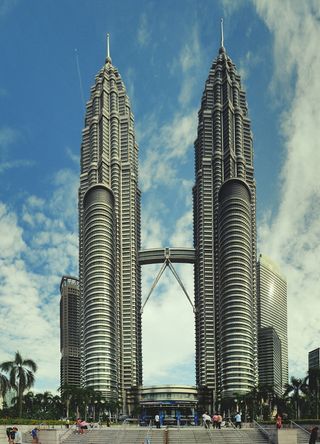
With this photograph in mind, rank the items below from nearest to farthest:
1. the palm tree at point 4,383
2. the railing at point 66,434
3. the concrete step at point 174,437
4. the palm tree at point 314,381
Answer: the concrete step at point 174,437 < the railing at point 66,434 < the palm tree at point 4,383 < the palm tree at point 314,381

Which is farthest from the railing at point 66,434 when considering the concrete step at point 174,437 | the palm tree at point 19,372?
the palm tree at point 19,372

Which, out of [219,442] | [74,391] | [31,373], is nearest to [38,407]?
[74,391]

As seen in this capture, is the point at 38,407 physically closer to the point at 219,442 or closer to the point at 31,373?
the point at 31,373

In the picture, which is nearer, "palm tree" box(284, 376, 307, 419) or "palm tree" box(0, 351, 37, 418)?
"palm tree" box(0, 351, 37, 418)

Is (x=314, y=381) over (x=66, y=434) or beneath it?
over

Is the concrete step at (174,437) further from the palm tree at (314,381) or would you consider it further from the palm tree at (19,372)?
the palm tree at (314,381)

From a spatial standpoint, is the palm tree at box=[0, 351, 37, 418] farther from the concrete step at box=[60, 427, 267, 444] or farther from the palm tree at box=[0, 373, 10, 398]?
the concrete step at box=[60, 427, 267, 444]

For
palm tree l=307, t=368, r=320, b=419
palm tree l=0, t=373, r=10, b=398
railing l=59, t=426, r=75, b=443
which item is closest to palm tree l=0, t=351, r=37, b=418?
palm tree l=0, t=373, r=10, b=398

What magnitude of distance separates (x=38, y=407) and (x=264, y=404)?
193ft

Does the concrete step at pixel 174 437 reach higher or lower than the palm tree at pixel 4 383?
lower

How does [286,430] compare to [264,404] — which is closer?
[286,430]

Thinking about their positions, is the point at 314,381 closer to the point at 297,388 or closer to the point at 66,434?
the point at 297,388

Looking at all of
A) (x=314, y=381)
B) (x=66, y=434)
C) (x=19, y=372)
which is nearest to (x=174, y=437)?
(x=66, y=434)

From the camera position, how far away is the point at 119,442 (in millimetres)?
62750
